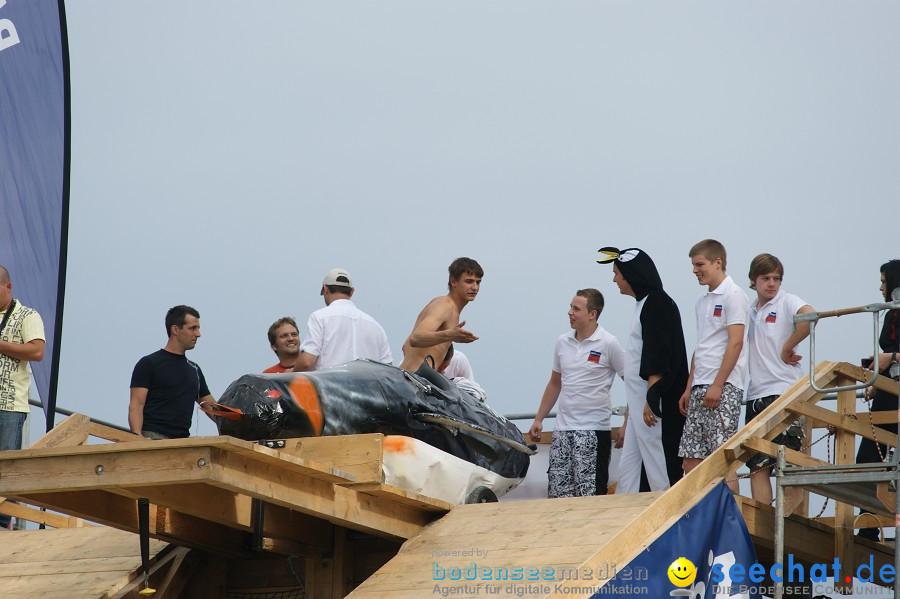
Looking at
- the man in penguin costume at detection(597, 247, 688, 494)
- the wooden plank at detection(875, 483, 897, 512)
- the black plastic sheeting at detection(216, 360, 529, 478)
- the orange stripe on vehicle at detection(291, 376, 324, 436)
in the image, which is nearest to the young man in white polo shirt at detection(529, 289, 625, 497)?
the man in penguin costume at detection(597, 247, 688, 494)

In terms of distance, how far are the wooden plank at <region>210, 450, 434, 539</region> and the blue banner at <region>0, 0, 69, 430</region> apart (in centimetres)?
329

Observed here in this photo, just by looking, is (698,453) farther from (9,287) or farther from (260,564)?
(9,287)

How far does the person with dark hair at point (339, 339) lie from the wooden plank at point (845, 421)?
2.74 metres

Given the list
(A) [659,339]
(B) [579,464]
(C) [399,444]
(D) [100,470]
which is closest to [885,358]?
(A) [659,339]

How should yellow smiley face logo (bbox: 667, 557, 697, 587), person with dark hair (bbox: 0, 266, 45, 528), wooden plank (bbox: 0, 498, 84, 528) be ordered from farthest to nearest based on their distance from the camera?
wooden plank (bbox: 0, 498, 84, 528) < person with dark hair (bbox: 0, 266, 45, 528) < yellow smiley face logo (bbox: 667, 557, 697, 587)

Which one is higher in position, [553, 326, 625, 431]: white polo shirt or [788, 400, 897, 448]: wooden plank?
[553, 326, 625, 431]: white polo shirt

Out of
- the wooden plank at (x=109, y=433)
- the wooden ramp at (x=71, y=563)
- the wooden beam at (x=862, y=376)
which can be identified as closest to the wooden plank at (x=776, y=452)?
the wooden beam at (x=862, y=376)

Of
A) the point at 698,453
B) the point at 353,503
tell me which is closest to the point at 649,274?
the point at 698,453

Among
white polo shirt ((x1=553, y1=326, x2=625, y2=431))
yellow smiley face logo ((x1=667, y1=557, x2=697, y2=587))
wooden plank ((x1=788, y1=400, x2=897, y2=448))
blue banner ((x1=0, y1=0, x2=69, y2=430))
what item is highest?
blue banner ((x1=0, y1=0, x2=69, y2=430))

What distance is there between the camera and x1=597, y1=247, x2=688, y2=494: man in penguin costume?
27.1ft

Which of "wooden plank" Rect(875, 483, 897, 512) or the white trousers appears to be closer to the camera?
"wooden plank" Rect(875, 483, 897, 512)

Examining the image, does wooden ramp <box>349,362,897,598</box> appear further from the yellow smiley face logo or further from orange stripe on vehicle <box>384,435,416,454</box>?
orange stripe on vehicle <box>384,435,416,454</box>

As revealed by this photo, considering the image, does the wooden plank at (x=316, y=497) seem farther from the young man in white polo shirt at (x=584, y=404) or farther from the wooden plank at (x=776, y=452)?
the wooden plank at (x=776, y=452)

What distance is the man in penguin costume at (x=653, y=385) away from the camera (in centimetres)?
825
